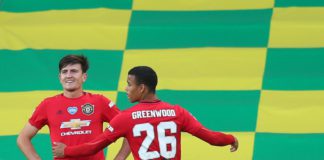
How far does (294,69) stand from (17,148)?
239cm

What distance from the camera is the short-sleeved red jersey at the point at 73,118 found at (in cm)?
565

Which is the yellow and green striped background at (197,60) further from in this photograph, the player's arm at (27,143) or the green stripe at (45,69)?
the player's arm at (27,143)

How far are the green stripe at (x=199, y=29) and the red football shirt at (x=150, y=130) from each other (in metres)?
3.09

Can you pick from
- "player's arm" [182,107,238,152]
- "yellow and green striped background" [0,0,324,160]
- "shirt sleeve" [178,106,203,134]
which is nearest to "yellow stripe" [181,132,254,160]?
"yellow and green striped background" [0,0,324,160]

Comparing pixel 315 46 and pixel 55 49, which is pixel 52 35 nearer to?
pixel 55 49

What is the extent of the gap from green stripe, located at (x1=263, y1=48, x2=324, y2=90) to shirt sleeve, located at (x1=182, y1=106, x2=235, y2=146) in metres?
2.48

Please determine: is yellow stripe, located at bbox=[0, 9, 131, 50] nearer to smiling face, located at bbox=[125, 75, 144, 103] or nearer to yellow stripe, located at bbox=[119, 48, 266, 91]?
yellow stripe, located at bbox=[119, 48, 266, 91]

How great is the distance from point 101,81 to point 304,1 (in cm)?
203

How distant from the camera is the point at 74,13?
857cm

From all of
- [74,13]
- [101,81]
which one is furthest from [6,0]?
[101,81]

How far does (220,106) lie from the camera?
761cm

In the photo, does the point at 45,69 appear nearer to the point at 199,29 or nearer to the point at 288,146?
the point at 199,29

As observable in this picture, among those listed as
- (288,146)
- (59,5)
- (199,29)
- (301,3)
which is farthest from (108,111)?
(301,3)

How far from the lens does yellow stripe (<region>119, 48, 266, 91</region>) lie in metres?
7.81
